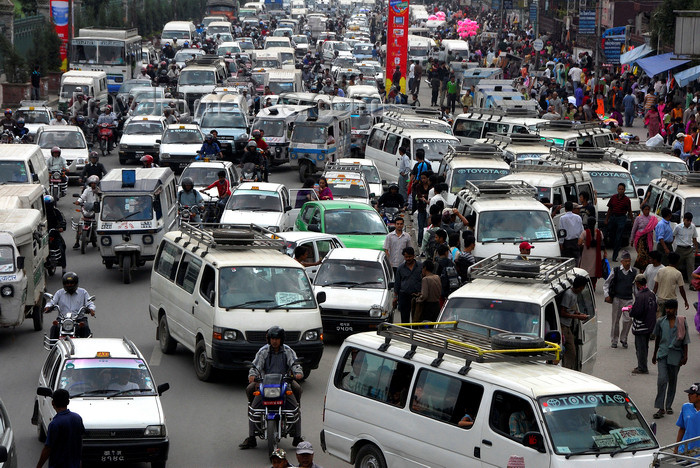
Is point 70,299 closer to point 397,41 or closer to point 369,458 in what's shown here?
point 369,458

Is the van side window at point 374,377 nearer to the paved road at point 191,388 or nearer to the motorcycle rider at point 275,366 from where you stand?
the motorcycle rider at point 275,366

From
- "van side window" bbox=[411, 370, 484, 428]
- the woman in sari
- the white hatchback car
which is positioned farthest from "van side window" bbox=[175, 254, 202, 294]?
Answer: the woman in sari

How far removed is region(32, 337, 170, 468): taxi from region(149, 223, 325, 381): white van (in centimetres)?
193

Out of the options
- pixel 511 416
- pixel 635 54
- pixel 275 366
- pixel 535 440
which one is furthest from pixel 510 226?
pixel 635 54

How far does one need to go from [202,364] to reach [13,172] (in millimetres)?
12184

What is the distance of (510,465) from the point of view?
1078 centimetres

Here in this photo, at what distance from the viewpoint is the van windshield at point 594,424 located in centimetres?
1066

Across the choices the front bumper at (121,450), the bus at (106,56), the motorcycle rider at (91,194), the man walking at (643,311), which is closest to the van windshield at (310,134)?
the motorcycle rider at (91,194)

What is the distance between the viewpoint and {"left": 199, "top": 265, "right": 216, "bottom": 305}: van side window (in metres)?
16.8

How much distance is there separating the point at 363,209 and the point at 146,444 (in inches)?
468

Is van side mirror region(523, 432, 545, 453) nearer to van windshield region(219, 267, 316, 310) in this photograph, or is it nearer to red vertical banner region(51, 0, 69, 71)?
van windshield region(219, 267, 316, 310)

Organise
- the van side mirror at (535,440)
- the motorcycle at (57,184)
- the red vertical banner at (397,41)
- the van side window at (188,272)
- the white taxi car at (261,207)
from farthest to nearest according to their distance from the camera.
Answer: the red vertical banner at (397,41) < the motorcycle at (57,184) < the white taxi car at (261,207) < the van side window at (188,272) < the van side mirror at (535,440)

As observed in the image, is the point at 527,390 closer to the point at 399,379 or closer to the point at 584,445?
the point at 584,445

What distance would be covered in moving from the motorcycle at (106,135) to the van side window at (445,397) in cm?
3002
